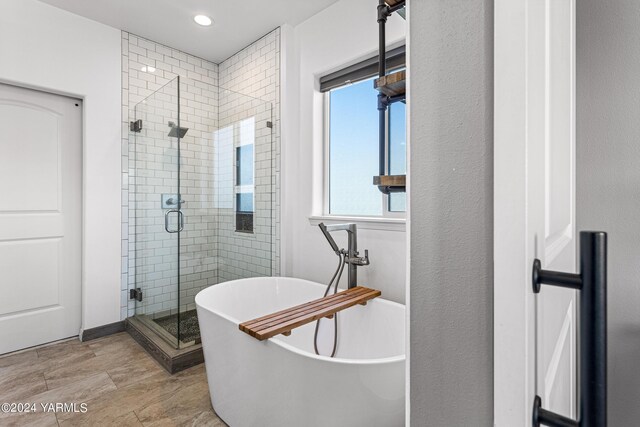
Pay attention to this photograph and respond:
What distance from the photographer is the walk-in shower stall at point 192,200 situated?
2555 millimetres

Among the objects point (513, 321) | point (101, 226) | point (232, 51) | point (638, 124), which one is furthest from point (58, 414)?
point (232, 51)

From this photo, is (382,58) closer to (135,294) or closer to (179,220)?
(179,220)

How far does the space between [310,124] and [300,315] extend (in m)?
1.66

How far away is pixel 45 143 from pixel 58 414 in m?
2.03

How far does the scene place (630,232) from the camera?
3.05ft

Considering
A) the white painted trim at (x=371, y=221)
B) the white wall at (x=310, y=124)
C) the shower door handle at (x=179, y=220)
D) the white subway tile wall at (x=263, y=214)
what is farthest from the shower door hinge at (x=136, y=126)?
the white painted trim at (x=371, y=221)

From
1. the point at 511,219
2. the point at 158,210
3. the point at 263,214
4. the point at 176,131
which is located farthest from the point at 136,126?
the point at 511,219

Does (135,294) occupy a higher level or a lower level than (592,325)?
lower

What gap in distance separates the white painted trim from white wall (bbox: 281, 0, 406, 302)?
55mm

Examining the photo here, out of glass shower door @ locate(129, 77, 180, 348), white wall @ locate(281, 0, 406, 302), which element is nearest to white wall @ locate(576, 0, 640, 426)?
white wall @ locate(281, 0, 406, 302)

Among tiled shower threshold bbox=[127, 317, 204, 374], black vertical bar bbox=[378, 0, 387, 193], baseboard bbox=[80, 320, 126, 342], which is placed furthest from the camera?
baseboard bbox=[80, 320, 126, 342]

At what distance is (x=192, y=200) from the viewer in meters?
2.57

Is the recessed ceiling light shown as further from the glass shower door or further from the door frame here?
the door frame

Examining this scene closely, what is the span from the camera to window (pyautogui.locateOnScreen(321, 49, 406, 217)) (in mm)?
2244
